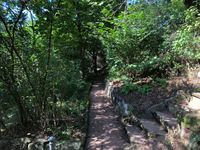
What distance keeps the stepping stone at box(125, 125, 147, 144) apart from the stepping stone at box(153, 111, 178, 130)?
428 mm

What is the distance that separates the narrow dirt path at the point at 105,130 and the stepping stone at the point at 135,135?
18 cm

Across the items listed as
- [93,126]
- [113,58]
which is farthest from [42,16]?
[113,58]

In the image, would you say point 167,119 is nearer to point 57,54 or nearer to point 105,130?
point 105,130

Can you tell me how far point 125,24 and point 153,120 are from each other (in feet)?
9.98

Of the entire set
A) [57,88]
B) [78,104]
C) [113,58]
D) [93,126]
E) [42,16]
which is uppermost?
[42,16]

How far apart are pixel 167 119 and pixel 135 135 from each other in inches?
25.8

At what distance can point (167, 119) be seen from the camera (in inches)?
165

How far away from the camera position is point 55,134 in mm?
4766

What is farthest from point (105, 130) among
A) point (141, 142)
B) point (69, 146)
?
point (141, 142)

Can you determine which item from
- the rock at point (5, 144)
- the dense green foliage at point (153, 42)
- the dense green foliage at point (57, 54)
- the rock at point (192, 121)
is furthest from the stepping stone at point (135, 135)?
the rock at point (5, 144)

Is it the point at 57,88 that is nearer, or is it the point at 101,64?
the point at 57,88

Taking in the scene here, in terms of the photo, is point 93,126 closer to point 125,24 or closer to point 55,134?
point 55,134

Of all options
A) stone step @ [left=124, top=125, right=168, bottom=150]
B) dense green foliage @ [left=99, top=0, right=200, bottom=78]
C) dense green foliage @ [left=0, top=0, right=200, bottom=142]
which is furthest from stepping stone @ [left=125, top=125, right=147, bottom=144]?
dense green foliage @ [left=99, top=0, right=200, bottom=78]

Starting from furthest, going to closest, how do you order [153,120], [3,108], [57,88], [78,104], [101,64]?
[101,64] → [78,104] → [57,88] → [3,108] → [153,120]
